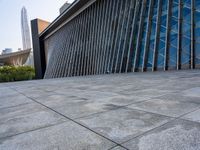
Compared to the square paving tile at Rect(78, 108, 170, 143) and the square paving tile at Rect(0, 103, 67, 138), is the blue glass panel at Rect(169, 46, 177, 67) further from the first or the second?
the square paving tile at Rect(0, 103, 67, 138)

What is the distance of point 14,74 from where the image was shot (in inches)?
1827

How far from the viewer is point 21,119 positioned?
9.99 feet

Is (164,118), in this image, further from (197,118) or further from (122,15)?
(122,15)

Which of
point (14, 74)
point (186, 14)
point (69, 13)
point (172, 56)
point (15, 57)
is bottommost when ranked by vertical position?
point (14, 74)

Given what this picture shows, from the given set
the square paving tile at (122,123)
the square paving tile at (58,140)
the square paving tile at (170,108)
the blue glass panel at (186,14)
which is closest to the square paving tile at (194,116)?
the square paving tile at (170,108)

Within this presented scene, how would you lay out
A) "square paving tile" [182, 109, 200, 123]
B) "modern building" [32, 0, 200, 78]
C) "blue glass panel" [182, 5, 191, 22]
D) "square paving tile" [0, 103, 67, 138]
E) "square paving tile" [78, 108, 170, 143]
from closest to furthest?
"square paving tile" [78, 108, 170, 143] → "square paving tile" [182, 109, 200, 123] → "square paving tile" [0, 103, 67, 138] → "modern building" [32, 0, 200, 78] → "blue glass panel" [182, 5, 191, 22]

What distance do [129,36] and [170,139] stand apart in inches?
678

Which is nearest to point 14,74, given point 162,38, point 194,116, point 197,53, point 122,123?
point 162,38

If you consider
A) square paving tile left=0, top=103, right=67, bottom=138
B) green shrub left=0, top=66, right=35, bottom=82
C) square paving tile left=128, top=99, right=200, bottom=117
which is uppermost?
square paving tile left=128, top=99, right=200, bottom=117

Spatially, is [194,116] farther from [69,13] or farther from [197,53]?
[69,13]

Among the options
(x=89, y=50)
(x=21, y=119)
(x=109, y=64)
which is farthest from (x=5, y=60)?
(x=21, y=119)

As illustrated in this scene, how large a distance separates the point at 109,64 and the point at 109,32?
383 cm

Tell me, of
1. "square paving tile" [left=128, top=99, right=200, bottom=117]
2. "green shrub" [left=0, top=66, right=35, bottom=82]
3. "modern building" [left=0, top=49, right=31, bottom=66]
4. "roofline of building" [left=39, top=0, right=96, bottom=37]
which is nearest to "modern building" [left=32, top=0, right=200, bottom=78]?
"roofline of building" [left=39, top=0, right=96, bottom=37]

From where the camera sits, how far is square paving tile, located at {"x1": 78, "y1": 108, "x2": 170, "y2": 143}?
82.4 inches
